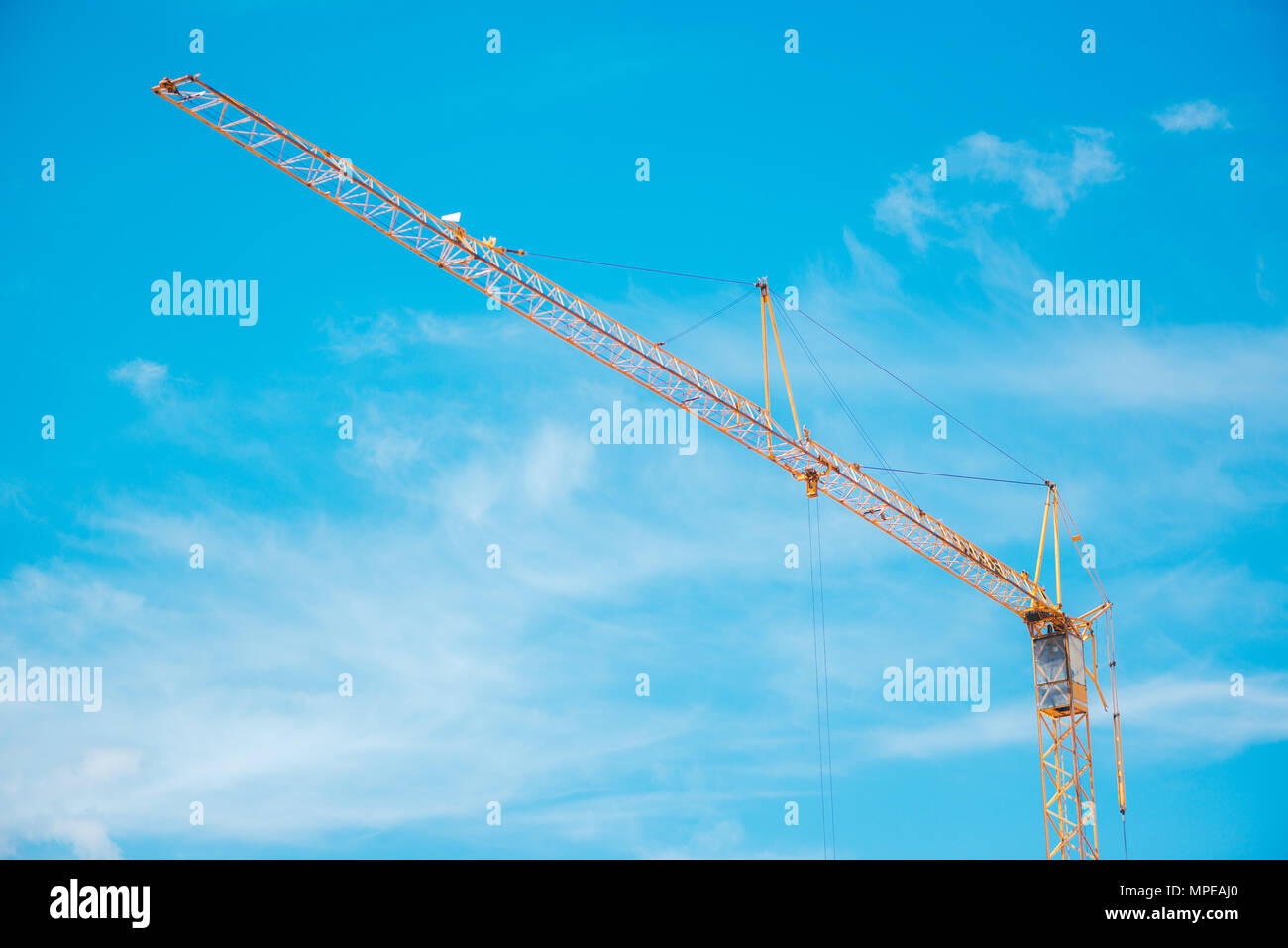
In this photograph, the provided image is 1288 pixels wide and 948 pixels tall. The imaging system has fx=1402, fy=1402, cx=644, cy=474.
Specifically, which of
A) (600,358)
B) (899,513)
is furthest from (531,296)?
(899,513)
